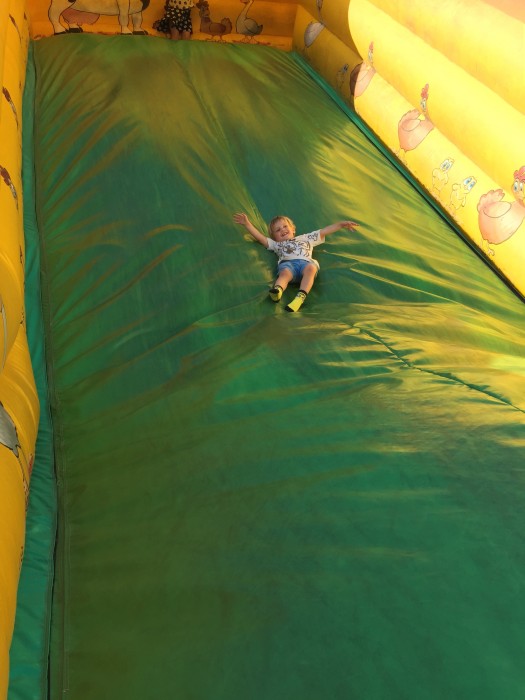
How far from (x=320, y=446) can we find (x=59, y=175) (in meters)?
1.58

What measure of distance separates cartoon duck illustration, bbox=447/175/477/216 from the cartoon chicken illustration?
32 centimetres

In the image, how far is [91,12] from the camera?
3.53 metres

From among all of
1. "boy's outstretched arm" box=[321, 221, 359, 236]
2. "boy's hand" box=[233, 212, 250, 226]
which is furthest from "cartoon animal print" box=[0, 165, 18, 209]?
"boy's outstretched arm" box=[321, 221, 359, 236]

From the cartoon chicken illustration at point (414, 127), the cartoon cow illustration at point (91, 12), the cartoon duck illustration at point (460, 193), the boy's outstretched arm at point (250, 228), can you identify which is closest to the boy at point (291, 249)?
the boy's outstretched arm at point (250, 228)

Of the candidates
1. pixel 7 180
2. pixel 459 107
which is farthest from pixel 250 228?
pixel 459 107

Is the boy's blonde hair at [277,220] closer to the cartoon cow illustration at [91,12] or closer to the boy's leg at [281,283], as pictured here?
the boy's leg at [281,283]

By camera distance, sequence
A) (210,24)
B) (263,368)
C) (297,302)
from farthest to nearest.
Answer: (210,24) < (297,302) < (263,368)

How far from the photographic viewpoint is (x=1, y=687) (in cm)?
91

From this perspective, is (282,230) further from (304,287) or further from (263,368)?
(263,368)

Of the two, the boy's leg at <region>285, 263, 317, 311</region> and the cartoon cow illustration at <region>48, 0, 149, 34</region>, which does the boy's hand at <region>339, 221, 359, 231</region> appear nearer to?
the boy's leg at <region>285, 263, 317, 311</region>

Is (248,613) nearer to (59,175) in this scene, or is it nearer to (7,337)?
(7,337)

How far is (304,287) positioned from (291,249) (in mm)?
170

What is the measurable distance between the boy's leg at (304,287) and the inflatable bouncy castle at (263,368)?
34mm

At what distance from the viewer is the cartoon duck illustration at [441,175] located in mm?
2572
